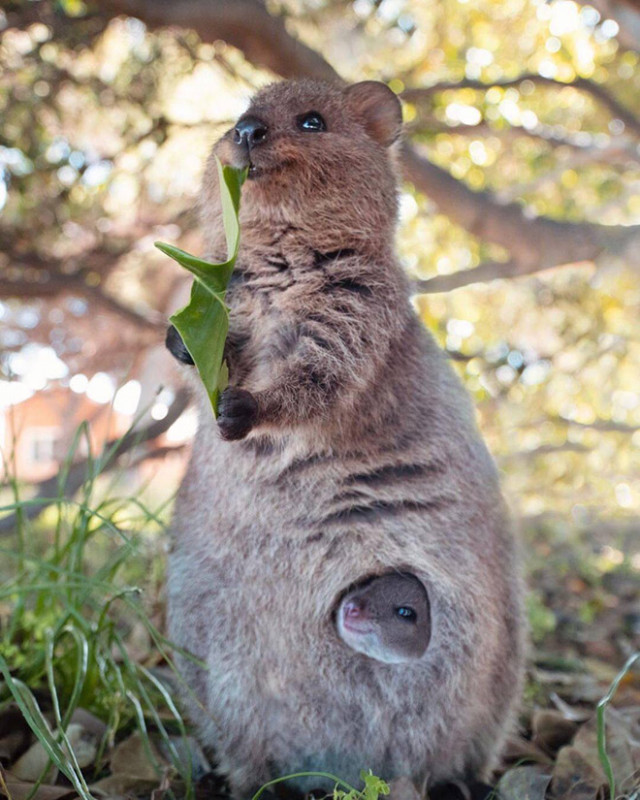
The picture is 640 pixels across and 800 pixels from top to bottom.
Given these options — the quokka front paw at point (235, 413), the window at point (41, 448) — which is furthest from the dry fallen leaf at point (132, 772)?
the window at point (41, 448)

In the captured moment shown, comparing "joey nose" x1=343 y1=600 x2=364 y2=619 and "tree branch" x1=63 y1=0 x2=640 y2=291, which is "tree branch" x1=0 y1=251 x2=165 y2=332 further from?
"joey nose" x1=343 y1=600 x2=364 y2=619

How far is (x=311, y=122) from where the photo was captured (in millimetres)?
2998

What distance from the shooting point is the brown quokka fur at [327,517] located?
255cm

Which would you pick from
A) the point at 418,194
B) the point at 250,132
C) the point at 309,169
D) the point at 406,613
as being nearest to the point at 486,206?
the point at 418,194

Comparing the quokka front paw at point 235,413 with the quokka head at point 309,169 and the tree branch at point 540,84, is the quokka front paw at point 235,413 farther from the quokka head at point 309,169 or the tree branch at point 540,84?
the tree branch at point 540,84

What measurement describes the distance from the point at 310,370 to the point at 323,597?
26.5 inches

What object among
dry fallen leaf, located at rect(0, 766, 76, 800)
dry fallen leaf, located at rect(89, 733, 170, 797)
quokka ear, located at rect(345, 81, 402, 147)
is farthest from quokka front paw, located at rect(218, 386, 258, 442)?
quokka ear, located at rect(345, 81, 402, 147)

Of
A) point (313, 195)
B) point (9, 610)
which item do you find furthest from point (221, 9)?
point (9, 610)

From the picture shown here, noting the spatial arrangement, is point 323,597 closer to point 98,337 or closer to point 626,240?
point 626,240

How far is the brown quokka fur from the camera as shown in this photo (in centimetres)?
255

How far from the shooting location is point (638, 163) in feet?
21.2

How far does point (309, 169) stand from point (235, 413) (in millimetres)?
942

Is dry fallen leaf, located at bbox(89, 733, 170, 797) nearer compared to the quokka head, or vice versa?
dry fallen leaf, located at bbox(89, 733, 170, 797)

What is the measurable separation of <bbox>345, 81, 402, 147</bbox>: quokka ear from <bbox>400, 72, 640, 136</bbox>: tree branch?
8.72ft
